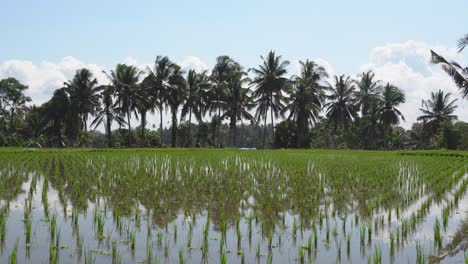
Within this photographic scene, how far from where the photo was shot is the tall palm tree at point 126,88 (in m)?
28.5

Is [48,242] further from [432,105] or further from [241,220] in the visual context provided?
[432,105]

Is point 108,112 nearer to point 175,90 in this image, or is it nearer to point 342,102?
point 175,90

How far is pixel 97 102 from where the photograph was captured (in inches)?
1186

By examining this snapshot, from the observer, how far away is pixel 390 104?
3259 cm

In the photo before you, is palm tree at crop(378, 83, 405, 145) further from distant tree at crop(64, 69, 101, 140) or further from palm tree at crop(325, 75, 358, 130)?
distant tree at crop(64, 69, 101, 140)

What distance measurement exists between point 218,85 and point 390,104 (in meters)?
13.1

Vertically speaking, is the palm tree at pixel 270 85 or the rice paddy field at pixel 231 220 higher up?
the palm tree at pixel 270 85

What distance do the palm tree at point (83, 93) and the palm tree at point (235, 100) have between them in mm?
8701

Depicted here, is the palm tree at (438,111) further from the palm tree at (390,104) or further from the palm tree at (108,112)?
the palm tree at (108,112)

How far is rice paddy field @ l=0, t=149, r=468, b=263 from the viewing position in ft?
12.0

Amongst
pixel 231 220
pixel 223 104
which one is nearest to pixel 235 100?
pixel 223 104

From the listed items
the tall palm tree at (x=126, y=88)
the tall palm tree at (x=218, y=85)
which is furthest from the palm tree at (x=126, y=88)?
the tall palm tree at (x=218, y=85)

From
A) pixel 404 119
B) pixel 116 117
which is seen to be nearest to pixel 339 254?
pixel 116 117

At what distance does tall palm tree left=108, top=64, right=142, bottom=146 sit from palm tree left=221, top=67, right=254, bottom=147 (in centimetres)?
595
